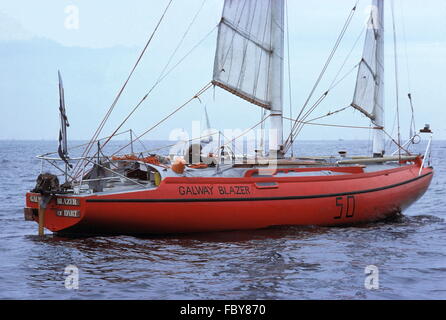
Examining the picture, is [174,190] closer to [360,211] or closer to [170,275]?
[170,275]

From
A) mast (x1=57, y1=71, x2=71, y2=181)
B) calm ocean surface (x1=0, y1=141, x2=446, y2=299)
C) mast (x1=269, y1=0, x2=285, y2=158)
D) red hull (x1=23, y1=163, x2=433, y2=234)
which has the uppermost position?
mast (x1=269, y1=0, x2=285, y2=158)

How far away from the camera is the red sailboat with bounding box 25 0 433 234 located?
15.0 meters

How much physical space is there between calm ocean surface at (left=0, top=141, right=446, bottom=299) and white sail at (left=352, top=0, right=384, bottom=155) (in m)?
5.95

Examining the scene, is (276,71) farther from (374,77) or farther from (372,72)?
(374,77)

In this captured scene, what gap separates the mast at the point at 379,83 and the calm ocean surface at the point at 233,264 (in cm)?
558

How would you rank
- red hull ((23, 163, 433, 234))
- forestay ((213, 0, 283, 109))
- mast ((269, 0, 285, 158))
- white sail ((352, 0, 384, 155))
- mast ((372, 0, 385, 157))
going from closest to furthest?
red hull ((23, 163, 433, 234)) → forestay ((213, 0, 283, 109)) → mast ((269, 0, 285, 158)) → white sail ((352, 0, 384, 155)) → mast ((372, 0, 385, 157))

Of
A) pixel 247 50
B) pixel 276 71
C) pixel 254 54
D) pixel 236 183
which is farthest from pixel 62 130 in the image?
pixel 276 71

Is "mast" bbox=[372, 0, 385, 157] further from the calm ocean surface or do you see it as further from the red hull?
the calm ocean surface

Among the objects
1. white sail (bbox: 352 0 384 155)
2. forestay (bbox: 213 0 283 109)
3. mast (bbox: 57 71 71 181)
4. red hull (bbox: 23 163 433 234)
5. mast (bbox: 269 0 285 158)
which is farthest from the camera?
white sail (bbox: 352 0 384 155)

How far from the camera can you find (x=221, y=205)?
623 inches

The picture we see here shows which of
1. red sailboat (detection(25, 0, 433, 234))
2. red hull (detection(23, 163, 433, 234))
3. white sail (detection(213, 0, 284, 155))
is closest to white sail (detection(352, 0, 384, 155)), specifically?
red sailboat (detection(25, 0, 433, 234))

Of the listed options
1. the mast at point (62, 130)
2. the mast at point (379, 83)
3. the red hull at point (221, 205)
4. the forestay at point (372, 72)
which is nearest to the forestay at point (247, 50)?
the red hull at point (221, 205)
